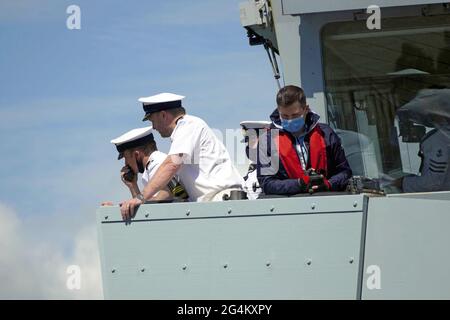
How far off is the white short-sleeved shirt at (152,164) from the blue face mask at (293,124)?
3.90 feet

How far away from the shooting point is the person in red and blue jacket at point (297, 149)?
6.91 m

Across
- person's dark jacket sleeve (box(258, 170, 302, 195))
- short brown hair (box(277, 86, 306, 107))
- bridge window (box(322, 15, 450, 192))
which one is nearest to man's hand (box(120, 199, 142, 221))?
person's dark jacket sleeve (box(258, 170, 302, 195))

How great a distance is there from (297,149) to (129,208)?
1250mm

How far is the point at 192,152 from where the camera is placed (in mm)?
7305

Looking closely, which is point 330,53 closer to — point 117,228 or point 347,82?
point 347,82

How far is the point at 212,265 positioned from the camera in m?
6.72

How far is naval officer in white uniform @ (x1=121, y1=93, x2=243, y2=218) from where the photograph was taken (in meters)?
7.26

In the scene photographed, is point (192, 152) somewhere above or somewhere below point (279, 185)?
above

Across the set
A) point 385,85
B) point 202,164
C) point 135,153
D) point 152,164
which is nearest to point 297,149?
point 202,164

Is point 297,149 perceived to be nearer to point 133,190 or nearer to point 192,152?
point 192,152

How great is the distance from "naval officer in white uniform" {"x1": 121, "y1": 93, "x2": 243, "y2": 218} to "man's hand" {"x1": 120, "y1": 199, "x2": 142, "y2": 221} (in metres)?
0.24

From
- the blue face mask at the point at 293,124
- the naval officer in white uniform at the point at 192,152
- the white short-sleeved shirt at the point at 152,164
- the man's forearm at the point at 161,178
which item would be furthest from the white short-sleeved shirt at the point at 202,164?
the blue face mask at the point at 293,124

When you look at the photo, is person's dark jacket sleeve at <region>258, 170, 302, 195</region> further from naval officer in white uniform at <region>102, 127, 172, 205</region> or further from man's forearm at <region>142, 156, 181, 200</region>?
naval officer in white uniform at <region>102, 127, 172, 205</region>
